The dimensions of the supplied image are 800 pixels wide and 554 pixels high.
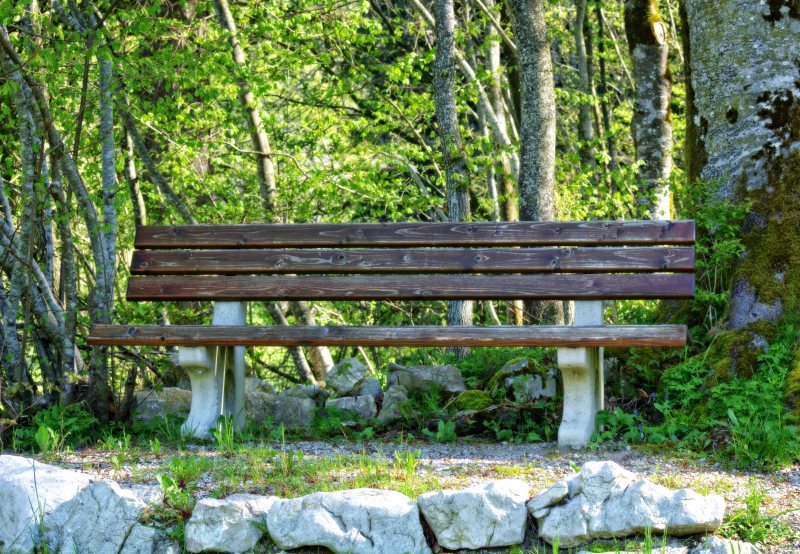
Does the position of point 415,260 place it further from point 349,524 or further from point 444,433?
point 349,524

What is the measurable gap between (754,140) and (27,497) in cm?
442

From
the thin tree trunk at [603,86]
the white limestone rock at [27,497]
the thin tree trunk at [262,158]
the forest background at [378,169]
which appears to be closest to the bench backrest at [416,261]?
the forest background at [378,169]

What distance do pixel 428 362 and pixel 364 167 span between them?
4.41 metres

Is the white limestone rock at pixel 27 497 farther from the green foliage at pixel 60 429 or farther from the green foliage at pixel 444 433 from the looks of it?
the green foliage at pixel 444 433

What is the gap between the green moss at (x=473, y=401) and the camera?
5781mm

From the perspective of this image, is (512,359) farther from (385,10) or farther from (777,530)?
(385,10)

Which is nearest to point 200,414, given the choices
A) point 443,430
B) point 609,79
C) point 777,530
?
point 443,430

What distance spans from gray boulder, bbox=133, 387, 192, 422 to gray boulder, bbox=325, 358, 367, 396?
97 centimetres

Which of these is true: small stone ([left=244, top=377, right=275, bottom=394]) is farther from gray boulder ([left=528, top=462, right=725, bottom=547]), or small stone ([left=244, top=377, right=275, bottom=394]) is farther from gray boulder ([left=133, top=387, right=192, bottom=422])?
gray boulder ([left=528, top=462, right=725, bottom=547])

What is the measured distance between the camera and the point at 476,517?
3.81 metres

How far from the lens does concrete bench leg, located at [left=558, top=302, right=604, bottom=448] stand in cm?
506

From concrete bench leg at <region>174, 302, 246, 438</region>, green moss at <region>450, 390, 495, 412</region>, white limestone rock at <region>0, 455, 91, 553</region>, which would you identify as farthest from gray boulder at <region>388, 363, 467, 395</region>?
white limestone rock at <region>0, 455, 91, 553</region>

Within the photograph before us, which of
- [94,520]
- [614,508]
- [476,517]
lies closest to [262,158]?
[94,520]

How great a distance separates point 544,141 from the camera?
802cm
